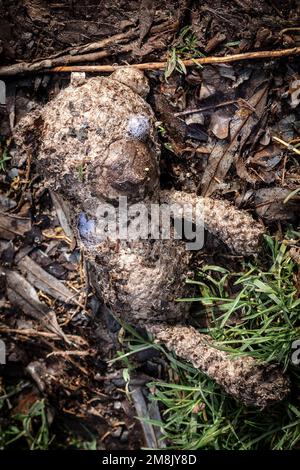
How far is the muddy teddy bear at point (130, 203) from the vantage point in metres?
2.26

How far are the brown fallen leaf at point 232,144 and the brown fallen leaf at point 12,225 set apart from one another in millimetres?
1082

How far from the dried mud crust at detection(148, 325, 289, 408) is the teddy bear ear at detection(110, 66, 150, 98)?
121 centimetres

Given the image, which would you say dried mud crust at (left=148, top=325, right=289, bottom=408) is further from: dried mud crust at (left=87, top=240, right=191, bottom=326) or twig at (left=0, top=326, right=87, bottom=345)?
twig at (left=0, top=326, right=87, bottom=345)

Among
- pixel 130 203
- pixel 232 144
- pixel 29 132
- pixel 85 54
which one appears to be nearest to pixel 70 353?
pixel 130 203

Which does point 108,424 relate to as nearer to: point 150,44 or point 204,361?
point 204,361

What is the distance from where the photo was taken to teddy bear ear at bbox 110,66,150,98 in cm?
239

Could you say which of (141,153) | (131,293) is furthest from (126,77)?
(131,293)

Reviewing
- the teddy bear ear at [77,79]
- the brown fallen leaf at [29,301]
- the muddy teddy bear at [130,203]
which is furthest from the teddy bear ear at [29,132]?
the brown fallen leaf at [29,301]

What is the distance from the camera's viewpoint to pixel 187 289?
8.45 ft

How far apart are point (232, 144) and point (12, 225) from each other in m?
1.38

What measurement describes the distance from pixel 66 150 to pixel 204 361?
126 centimetres

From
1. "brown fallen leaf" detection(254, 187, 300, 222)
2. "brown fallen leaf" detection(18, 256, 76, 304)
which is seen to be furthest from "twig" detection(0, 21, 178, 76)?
"brown fallen leaf" detection(18, 256, 76, 304)

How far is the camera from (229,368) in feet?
7.97

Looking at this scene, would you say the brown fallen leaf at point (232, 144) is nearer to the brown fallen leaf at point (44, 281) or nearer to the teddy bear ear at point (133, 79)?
the teddy bear ear at point (133, 79)
